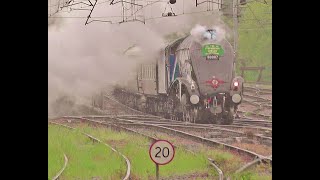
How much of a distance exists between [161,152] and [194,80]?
0.66 m

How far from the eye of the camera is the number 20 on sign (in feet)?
15.8

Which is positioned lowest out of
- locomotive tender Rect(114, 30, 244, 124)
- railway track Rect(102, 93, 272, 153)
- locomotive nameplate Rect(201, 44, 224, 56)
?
railway track Rect(102, 93, 272, 153)

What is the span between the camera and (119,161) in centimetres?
481

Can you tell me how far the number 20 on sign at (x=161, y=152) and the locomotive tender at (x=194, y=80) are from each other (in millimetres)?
259

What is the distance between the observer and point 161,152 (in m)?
4.85

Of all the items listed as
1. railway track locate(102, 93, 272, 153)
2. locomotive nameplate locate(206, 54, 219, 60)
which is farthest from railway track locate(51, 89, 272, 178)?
locomotive nameplate locate(206, 54, 219, 60)

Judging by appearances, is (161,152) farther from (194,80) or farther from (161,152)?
(194,80)

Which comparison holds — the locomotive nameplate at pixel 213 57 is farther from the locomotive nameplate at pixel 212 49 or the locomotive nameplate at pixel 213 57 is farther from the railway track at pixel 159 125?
the railway track at pixel 159 125

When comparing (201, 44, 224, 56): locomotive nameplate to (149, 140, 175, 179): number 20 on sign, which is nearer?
(149, 140, 175, 179): number 20 on sign

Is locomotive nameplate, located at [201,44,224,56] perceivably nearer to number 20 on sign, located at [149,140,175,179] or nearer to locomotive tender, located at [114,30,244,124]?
locomotive tender, located at [114,30,244,124]

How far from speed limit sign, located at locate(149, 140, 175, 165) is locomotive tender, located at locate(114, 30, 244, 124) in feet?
0.85

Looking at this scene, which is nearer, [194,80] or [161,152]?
[161,152]

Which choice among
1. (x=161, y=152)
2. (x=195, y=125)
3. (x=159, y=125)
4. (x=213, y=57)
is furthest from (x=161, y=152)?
(x=213, y=57)

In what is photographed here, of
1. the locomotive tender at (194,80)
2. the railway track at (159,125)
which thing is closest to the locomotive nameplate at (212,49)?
the locomotive tender at (194,80)
